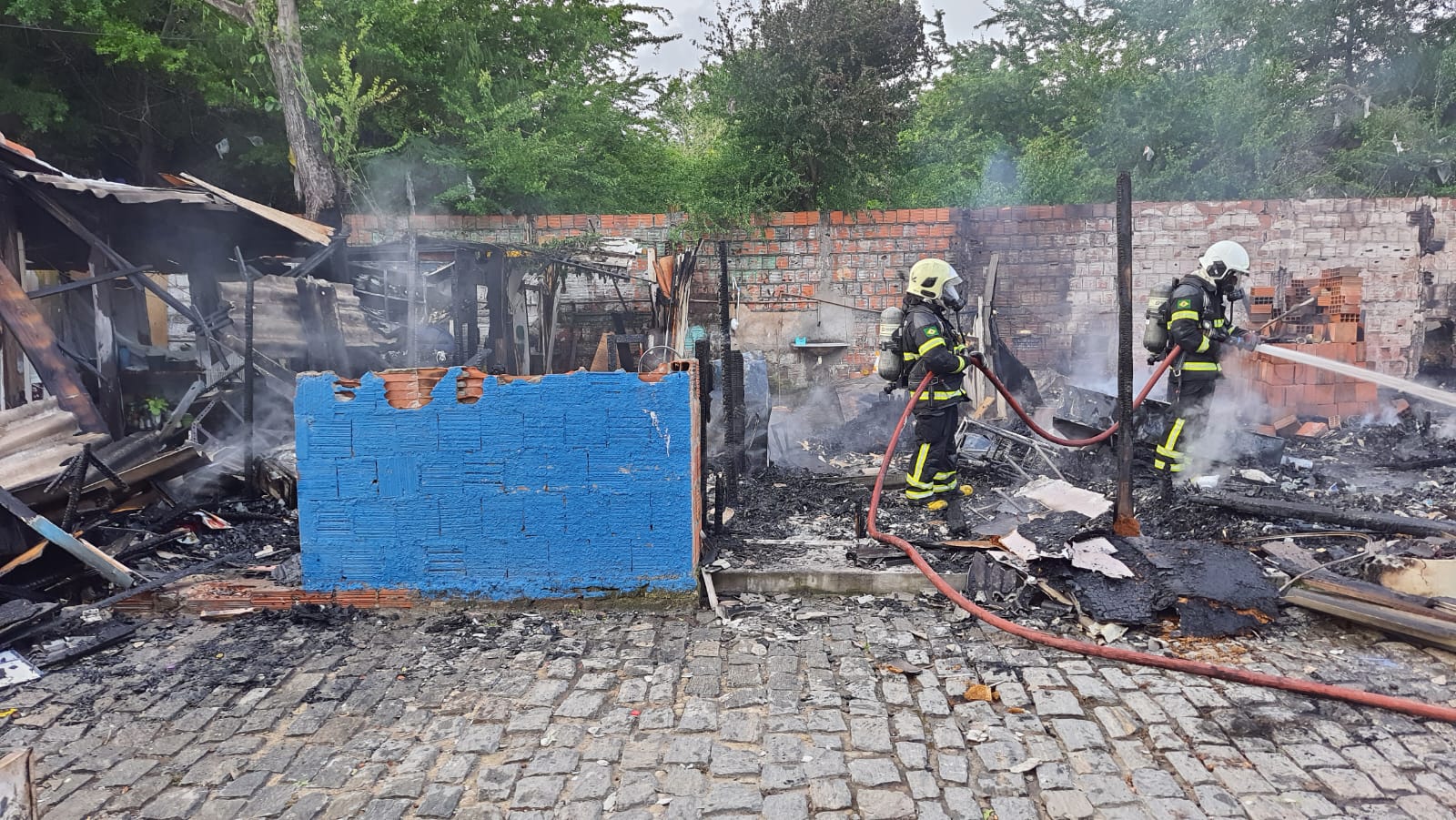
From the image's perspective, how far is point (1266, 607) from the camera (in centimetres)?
424

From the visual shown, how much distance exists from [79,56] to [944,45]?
53.7 feet

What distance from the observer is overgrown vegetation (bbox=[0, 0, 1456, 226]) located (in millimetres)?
11188

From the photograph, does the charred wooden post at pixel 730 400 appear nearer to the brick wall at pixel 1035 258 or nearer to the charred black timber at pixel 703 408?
the charred black timber at pixel 703 408

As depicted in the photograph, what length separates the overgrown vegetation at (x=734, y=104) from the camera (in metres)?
11.2

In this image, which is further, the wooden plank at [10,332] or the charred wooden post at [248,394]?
the wooden plank at [10,332]

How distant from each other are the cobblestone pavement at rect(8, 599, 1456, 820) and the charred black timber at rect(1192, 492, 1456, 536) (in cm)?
152

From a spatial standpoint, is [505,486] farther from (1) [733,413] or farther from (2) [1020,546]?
(2) [1020,546]

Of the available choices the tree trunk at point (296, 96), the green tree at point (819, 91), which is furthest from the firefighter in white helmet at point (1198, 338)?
the tree trunk at point (296, 96)

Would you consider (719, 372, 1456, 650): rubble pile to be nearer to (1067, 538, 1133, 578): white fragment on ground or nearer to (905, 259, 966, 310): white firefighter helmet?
(1067, 538, 1133, 578): white fragment on ground

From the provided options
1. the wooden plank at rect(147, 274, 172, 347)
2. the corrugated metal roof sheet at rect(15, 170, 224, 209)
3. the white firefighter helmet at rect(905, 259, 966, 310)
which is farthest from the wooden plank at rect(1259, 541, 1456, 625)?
the wooden plank at rect(147, 274, 172, 347)

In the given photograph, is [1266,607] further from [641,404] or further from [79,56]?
[79,56]

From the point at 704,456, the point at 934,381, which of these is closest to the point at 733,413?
the point at 704,456

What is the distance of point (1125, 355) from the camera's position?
4.99 metres

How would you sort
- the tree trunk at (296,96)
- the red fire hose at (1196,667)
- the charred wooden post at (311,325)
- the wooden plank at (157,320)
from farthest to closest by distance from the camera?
1. the wooden plank at (157,320)
2. the tree trunk at (296,96)
3. the charred wooden post at (311,325)
4. the red fire hose at (1196,667)
